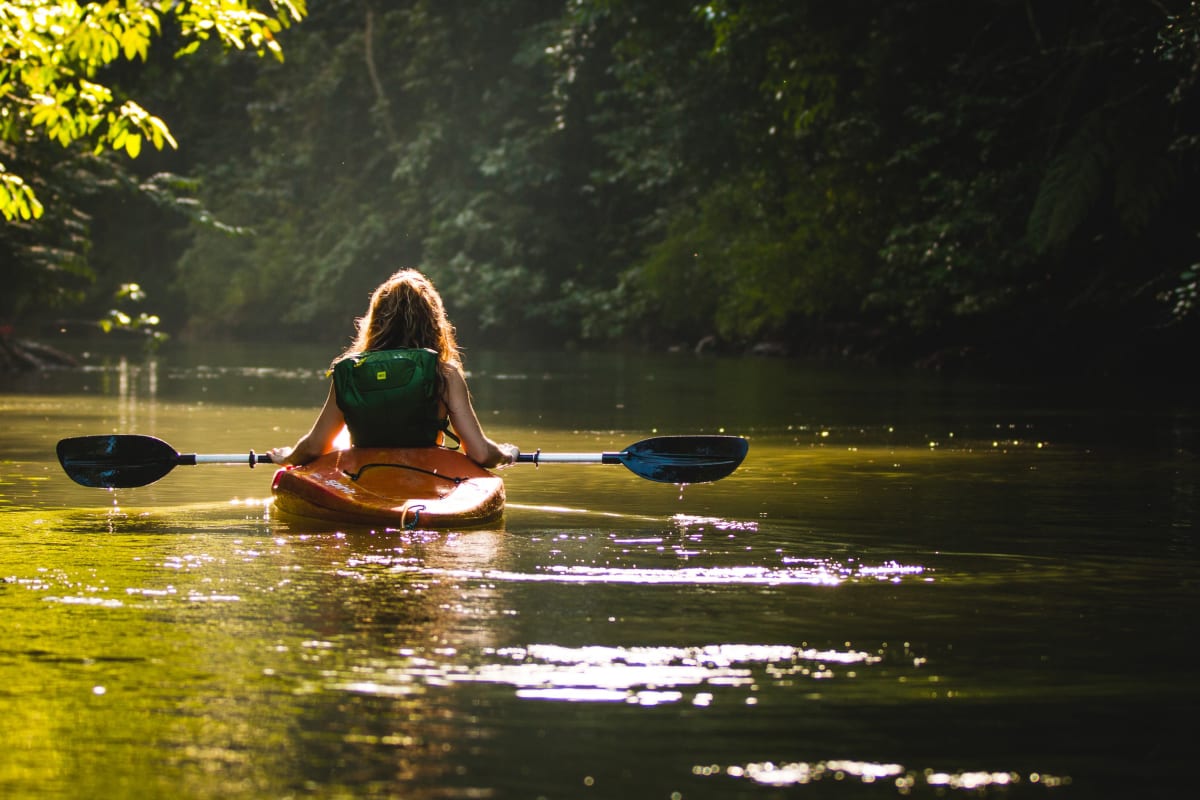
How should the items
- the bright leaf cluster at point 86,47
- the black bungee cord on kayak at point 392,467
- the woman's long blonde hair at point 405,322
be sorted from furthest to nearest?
1. the bright leaf cluster at point 86,47
2. the woman's long blonde hair at point 405,322
3. the black bungee cord on kayak at point 392,467

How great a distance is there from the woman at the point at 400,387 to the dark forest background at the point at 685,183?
325 inches

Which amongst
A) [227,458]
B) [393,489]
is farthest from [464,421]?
[227,458]

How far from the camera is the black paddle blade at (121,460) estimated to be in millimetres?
9766

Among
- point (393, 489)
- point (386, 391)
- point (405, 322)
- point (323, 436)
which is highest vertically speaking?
point (405, 322)

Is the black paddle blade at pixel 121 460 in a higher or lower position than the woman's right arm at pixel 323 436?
lower

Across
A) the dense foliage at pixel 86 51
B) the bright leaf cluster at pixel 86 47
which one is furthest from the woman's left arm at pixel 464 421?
the bright leaf cluster at pixel 86 47

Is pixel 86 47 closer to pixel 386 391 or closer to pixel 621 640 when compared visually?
pixel 386 391

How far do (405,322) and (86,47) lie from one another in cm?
373

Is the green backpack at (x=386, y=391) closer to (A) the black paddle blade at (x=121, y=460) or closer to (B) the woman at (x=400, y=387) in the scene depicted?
(B) the woman at (x=400, y=387)

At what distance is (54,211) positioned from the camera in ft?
87.0

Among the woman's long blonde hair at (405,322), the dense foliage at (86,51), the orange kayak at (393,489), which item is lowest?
the orange kayak at (393,489)

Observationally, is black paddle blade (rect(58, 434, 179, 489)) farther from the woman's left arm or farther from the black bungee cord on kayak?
the woman's left arm

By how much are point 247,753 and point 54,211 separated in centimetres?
2344

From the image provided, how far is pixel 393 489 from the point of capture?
8953 millimetres
